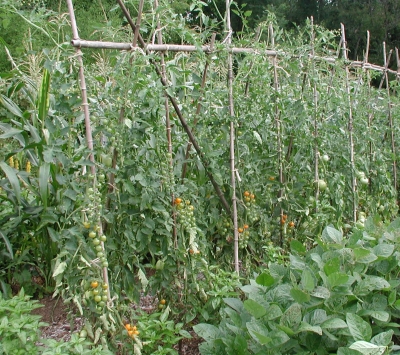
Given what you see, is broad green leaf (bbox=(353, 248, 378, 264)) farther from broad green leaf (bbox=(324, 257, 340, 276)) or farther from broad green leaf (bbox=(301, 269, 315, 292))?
broad green leaf (bbox=(301, 269, 315, 292))

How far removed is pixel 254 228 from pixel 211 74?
942 mm

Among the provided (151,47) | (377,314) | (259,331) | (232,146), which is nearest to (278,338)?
(259,331)

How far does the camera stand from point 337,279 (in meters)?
1.48

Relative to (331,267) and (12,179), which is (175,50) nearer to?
(12,179)

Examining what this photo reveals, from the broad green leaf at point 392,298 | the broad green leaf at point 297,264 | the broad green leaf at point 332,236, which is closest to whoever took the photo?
the broad green leaf at point 392,298

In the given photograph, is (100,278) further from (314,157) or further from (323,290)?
(314,157)

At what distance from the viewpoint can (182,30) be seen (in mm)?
1837

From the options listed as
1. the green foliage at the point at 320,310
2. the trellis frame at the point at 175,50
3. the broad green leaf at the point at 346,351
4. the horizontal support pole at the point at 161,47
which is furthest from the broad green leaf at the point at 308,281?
the horizontal support pole at the point at 161,47

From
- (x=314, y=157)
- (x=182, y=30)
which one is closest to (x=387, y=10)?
(x=314, y=157)

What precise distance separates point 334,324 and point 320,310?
0.23ft

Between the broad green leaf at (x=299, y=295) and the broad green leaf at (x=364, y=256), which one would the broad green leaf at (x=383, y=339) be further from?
the broad green leaf at (x=364, y=256)

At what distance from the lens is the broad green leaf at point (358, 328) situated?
1.37 m

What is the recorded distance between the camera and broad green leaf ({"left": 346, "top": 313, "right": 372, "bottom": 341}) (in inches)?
54.1

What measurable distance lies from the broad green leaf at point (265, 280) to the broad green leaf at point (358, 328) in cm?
34
